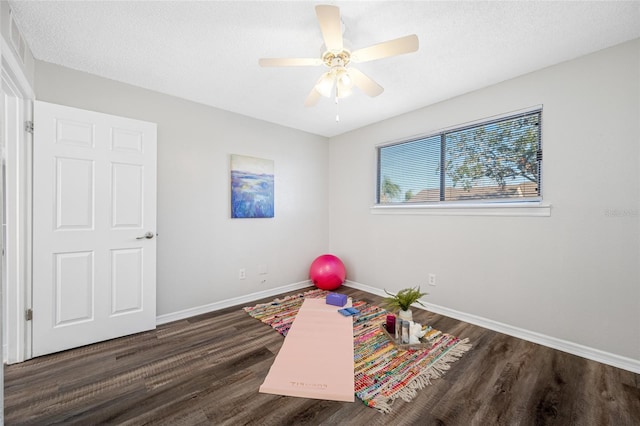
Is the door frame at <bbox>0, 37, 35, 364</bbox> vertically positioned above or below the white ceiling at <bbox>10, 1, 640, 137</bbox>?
below

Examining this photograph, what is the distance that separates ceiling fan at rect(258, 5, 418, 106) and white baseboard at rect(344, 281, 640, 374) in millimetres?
2384

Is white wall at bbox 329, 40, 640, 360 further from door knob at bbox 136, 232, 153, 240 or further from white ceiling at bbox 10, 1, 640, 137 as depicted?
door knob at bbox 136, 232, 153, 240

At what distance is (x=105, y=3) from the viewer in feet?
5.44

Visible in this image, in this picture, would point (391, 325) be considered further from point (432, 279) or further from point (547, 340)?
point (547, 340)

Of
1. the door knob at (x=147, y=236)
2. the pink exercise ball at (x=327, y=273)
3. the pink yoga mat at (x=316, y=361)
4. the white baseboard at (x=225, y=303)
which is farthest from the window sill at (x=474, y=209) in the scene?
the door knob at (x=147, y=236)

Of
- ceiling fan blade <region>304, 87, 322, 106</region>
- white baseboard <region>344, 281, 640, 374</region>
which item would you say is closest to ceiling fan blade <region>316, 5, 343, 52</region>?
ceiling fan blade <region>304, 87, 322, 106</region>

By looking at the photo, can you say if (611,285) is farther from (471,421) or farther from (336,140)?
(336,140)

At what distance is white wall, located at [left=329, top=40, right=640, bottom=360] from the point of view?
77.9 inches

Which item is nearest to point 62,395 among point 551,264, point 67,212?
point 67,212

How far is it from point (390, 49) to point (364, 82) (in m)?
0.36

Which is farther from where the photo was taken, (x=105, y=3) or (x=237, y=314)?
(x=237, y=314)

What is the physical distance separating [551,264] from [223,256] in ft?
10.7

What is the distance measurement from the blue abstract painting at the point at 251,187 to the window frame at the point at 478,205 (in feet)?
4.83

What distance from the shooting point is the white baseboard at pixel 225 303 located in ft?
9.20
